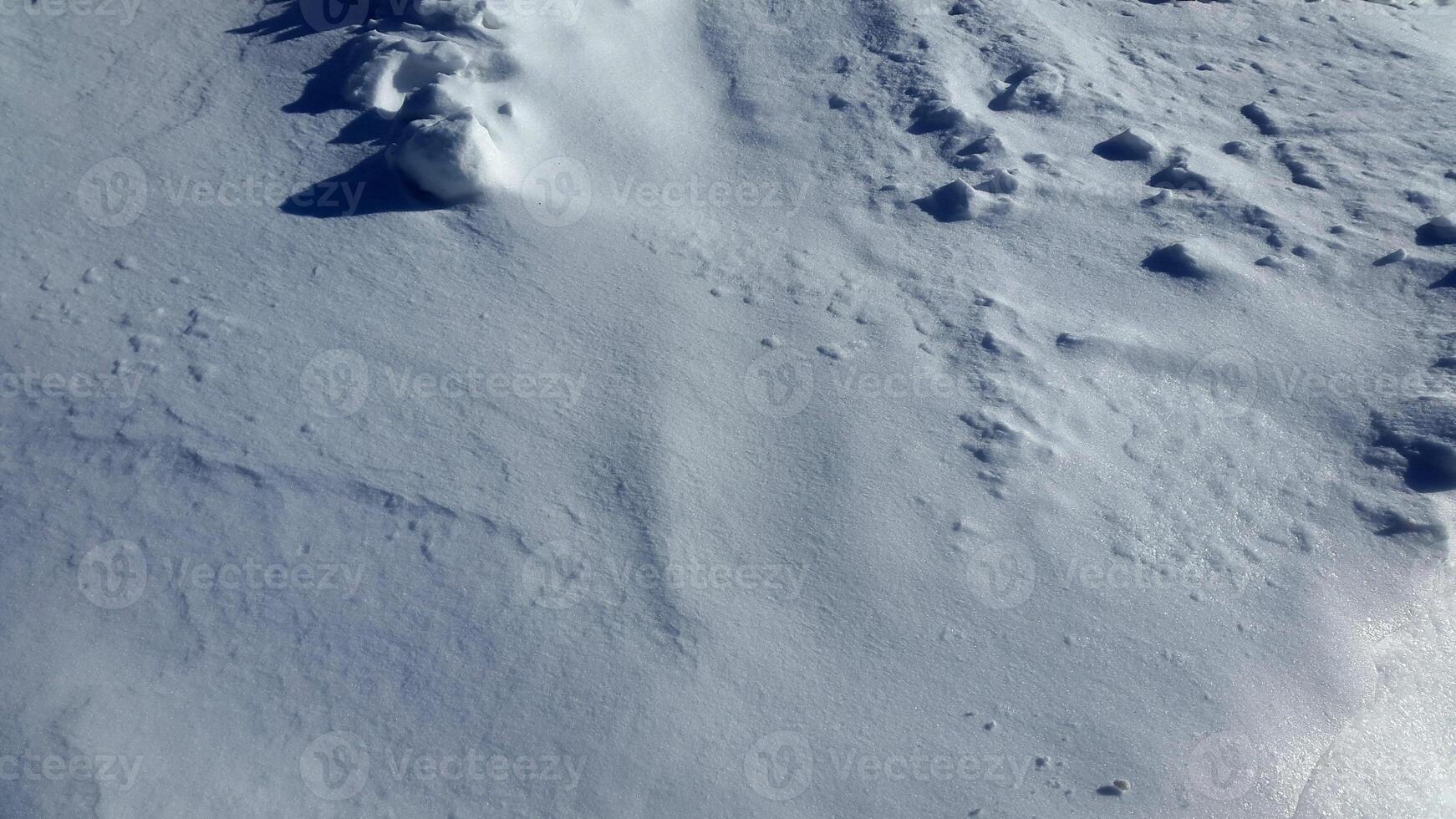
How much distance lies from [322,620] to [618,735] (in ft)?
2.55

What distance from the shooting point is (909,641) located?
8.58 ft

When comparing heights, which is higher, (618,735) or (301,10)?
(301,10)

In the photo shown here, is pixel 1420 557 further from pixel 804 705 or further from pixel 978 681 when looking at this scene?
pixel 804 705

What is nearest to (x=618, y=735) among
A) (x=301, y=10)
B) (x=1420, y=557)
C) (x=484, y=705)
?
(x=484, y=705)
